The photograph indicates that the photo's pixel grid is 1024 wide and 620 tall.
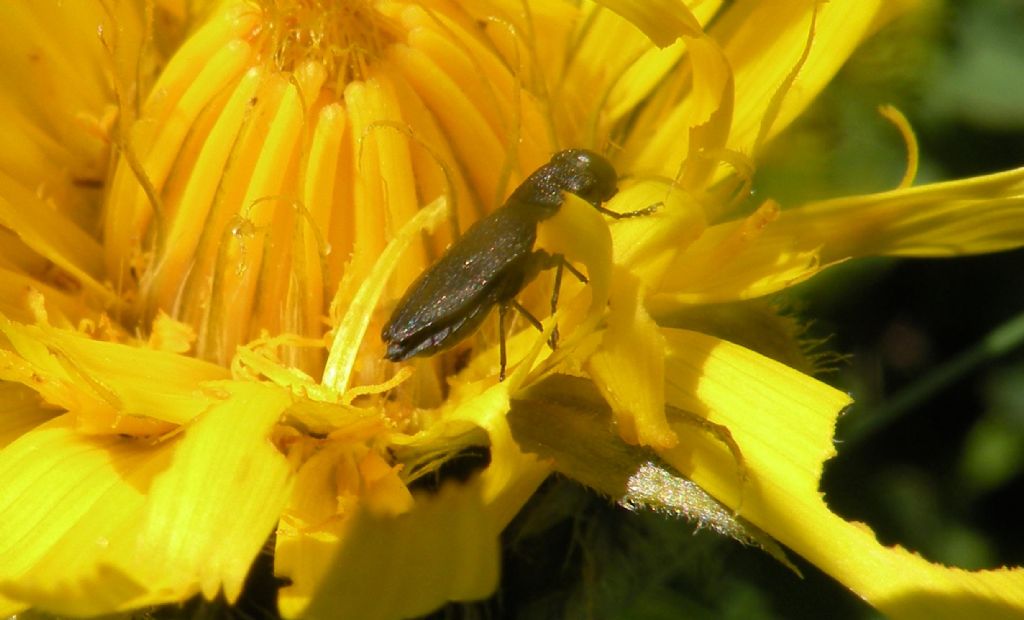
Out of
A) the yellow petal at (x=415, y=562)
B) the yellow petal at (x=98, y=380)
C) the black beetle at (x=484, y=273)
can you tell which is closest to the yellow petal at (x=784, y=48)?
the black beetle at (x=484, y=273)

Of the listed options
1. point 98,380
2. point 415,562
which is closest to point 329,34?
point 98,380

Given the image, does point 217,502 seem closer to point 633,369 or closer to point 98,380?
point 98,380

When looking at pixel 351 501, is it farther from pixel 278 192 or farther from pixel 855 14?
pixel 855 14

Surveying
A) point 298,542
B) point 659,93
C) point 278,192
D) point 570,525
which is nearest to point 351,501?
point 298,542

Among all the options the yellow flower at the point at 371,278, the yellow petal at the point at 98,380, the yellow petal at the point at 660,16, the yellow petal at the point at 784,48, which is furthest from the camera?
the yellow petal at the point at 784,48

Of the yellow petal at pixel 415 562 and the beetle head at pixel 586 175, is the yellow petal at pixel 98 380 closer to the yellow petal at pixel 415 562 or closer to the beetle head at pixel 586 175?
the yellow petal at pixel 415 562

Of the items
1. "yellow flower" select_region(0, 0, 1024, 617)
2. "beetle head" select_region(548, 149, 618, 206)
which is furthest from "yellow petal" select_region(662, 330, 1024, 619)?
"beetle head" select_region(548, 149, 618, 206)

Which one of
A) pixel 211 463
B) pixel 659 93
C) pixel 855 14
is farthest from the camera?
pixel 659 93
